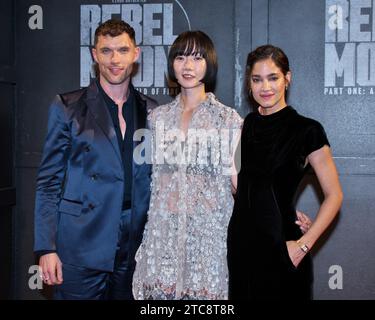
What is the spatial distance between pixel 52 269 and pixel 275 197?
0.90m

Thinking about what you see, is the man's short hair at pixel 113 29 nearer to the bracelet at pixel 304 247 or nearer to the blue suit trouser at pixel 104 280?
the blue suit trouser at pixel 104 280

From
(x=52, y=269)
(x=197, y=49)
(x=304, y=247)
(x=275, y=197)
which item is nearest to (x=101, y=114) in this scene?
(x=197, y=49)

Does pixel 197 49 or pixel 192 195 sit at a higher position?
pixel 197 49

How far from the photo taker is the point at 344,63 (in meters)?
2.97

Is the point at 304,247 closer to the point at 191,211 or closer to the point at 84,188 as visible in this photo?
the point at 191,211

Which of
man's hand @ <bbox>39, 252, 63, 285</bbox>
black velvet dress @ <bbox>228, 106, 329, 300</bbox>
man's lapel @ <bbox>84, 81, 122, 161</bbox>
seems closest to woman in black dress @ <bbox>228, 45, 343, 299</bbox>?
black velvet dress @ <bbox>228, 106, 329, 300</bbox>

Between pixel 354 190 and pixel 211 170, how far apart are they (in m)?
1.27

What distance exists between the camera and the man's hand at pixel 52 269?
6.95 feet

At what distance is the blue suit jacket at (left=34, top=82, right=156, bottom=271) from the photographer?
2.12 m

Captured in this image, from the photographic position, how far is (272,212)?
6.56ft

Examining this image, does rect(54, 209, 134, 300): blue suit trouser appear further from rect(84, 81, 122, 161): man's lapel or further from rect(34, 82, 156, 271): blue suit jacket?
rect(84, 81, 122, 161): man's lapel

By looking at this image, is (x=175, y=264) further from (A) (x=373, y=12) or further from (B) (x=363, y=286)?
(A) (x=373, y=12)

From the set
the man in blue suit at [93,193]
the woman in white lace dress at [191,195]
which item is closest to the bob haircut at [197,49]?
the woman in white lace dress at [191,195]

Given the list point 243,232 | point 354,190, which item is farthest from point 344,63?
point 243,232
